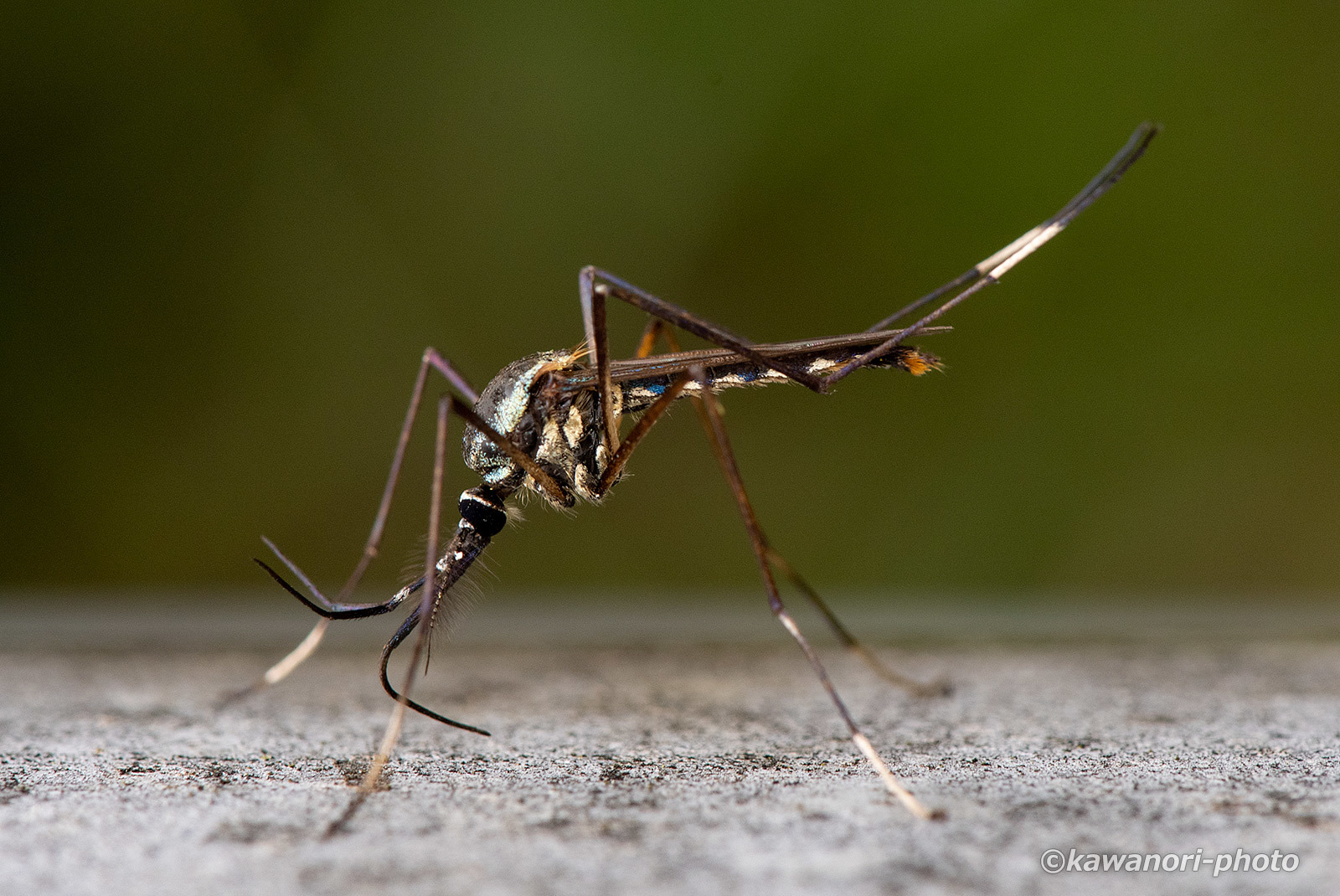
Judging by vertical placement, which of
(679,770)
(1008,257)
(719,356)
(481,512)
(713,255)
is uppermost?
(713,255)

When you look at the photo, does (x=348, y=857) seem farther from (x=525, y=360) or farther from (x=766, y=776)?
(x=525, y=360)

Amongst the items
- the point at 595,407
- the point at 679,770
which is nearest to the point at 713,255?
the point at 595,407

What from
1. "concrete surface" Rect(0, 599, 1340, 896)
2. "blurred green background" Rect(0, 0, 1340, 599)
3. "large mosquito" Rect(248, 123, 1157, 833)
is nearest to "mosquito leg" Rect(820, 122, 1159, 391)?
"large mosquito" Rect(248, 123, 1157, 833)

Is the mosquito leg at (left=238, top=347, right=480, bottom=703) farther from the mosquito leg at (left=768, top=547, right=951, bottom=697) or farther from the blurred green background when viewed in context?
→ the blurred green background

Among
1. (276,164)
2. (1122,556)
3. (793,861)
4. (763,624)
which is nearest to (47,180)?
(276,164)

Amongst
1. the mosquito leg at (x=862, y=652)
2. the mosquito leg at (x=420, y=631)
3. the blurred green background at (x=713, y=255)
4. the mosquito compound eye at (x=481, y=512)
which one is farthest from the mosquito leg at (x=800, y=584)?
the blurred green background at (x=713, y=255)

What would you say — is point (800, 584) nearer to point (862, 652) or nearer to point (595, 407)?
point (862, 652)

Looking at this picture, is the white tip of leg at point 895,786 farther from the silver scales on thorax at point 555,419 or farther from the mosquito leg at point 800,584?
the silver scales on thorax at point 555,419
